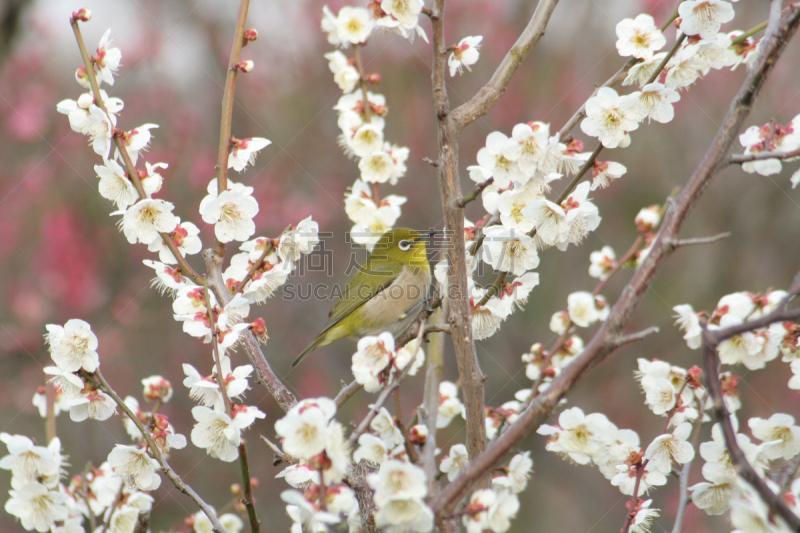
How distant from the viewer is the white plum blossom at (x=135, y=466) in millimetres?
2145

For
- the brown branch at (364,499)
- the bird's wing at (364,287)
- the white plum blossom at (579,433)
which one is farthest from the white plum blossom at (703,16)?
the bird's wing at (364,287)

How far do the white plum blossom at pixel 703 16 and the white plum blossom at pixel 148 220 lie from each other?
1912 mm

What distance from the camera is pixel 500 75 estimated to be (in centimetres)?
213

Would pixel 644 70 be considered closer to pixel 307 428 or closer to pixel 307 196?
pixel 307 428

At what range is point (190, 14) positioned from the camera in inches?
309

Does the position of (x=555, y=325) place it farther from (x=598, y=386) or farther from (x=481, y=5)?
(x=481, y=5)

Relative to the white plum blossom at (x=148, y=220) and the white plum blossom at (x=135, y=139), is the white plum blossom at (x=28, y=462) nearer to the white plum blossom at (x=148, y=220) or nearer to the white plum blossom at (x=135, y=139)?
the white plum blossom at (x=148, y=220)

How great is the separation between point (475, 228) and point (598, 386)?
5.68 m

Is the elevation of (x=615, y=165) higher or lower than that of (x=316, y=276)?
lower

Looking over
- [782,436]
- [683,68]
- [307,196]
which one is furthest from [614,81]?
[307,196]

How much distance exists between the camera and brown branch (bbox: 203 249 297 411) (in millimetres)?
2377

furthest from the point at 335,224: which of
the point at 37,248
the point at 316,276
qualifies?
the point at 37,248

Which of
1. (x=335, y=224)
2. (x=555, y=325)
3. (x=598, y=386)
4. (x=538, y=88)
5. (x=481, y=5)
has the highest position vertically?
(x=481, y=5)

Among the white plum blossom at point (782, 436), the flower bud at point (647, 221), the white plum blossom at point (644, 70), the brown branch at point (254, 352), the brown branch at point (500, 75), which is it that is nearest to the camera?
the white plum blossom at point (782, 436)
